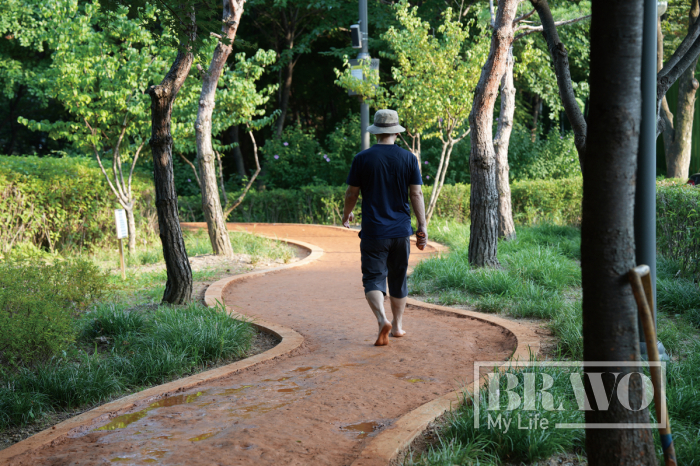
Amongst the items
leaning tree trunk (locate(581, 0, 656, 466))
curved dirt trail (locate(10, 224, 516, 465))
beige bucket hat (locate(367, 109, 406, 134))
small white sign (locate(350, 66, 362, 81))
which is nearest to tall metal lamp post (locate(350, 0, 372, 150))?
small white sign (locate(350, 66, 362, 81))

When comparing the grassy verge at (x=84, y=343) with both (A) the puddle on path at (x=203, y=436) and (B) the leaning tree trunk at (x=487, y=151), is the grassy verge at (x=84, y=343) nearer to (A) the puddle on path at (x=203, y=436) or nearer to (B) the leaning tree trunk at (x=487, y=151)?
(A) the puddle on path at (x=203, y=436)

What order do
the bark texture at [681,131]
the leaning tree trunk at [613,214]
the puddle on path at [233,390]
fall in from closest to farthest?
the leaning tree trunk at [613,214] → the puddle on path at [233,390] → the bark texture at [681,131]

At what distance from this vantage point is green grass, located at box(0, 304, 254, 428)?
3.95m

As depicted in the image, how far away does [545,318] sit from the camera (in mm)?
5785

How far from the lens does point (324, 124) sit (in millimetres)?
26328

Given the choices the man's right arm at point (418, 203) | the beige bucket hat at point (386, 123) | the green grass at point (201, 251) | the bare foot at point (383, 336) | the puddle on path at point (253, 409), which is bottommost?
the puddle on path at point (253, 409)

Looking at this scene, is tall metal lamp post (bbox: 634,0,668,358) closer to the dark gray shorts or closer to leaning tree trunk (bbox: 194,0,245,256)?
the dark gray shorts

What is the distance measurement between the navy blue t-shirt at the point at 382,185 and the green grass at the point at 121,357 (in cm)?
158

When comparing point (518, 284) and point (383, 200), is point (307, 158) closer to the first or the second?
point (518, 284)

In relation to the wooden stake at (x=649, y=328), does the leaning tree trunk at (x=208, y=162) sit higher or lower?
higher

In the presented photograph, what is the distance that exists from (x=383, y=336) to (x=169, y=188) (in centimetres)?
303

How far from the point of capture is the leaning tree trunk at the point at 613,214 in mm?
2209


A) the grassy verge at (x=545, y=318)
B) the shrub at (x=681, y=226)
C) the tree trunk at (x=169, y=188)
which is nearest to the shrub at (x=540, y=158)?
the grassy verge at (x=545, y=318)

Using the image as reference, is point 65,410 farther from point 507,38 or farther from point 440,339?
point 507,38
